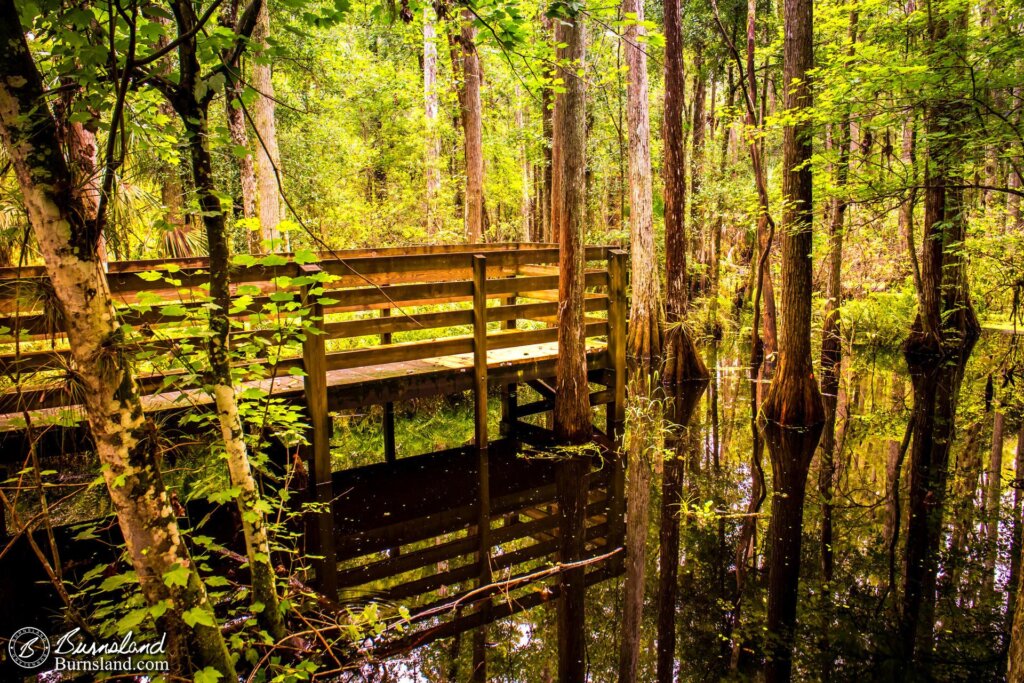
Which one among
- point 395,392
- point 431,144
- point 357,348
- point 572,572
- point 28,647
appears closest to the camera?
point 28,647

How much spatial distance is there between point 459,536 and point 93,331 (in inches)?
159

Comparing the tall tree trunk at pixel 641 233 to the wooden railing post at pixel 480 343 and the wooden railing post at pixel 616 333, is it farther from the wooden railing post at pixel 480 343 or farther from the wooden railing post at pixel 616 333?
the wooden railing post at pixel 480 343


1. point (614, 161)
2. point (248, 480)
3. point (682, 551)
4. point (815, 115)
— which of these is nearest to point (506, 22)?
point (248, 480)

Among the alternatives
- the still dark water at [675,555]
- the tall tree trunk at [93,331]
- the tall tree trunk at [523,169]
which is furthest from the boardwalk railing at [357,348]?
the tall tree trunk at [523,169]

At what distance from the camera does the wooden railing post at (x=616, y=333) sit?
8211 millimetres

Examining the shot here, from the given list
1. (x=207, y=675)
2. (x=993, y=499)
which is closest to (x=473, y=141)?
(x=993, y=499)

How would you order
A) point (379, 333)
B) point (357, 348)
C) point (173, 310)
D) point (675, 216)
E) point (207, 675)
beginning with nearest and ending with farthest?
point (207, 675), point (173, 310), point (379, 333), point (357, 348), point (675, 216)

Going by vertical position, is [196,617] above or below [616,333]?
below

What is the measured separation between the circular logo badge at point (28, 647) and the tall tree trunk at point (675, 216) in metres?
9.74

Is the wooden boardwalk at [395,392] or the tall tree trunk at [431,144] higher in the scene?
the tall tree trunk at [431,144]

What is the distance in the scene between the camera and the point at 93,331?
232 centimetres

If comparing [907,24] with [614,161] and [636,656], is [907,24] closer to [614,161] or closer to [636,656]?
[636,656]

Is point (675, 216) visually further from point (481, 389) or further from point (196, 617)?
point (196, 617)

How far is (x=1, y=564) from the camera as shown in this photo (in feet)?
16.4
